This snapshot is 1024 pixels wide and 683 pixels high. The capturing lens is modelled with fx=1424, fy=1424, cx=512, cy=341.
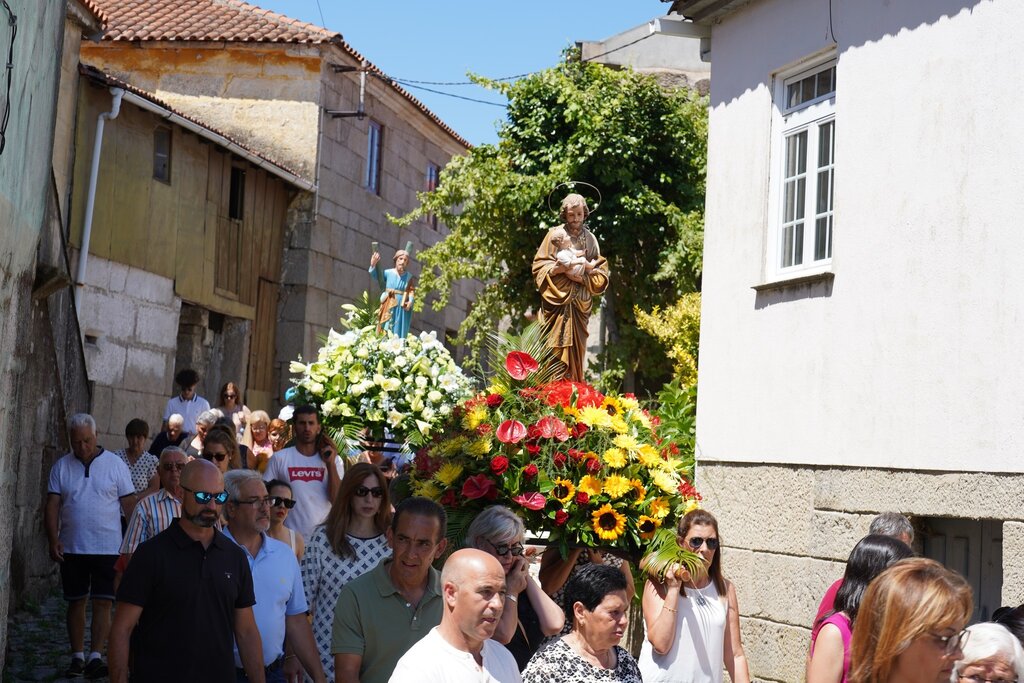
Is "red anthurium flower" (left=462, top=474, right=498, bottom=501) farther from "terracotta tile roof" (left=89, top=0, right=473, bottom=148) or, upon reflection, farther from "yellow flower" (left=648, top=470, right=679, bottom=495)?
"terracotta tile roof" (left=89, top=0, right=473, bottom=148)

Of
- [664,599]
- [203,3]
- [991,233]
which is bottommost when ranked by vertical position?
[664,599]

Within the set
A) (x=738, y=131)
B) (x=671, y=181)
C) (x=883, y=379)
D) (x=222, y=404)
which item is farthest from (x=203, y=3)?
(x=883, y=379)

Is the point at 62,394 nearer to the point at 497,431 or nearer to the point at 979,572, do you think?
the point at 497,431

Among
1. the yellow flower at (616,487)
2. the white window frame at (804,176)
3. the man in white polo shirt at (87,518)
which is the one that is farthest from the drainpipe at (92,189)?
the yellow flower at (616,487)

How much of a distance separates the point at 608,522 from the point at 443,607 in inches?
99.3

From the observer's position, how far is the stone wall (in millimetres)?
9094

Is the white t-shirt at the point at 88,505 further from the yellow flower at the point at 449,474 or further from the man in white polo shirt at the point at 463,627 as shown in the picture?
the man in white polo shirt at the point at 463,627

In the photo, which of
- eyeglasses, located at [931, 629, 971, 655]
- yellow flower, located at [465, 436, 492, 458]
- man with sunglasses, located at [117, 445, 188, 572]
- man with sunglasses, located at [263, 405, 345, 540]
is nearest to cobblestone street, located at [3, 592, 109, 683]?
man with sunglasses, located at [117, 445, 188, 572]

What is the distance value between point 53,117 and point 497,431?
11.7ft

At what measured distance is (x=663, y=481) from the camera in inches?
302

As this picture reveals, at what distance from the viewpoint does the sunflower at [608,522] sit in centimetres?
745

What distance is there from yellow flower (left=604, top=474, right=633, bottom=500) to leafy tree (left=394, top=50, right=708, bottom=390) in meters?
15.0

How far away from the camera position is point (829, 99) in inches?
420

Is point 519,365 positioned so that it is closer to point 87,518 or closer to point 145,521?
point 145,521
